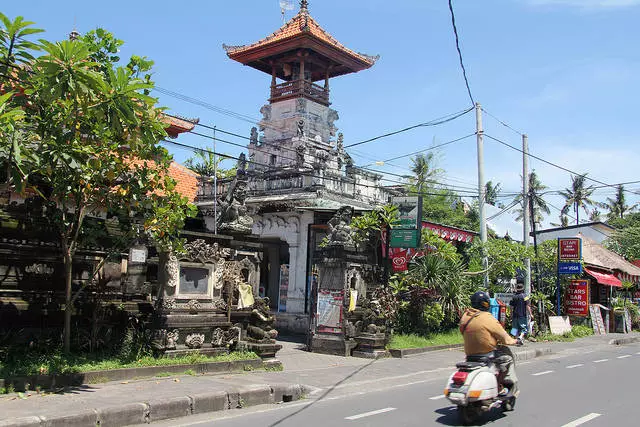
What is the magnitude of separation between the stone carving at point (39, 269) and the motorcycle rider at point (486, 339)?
6.96 metres

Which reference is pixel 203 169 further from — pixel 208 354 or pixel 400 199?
pixel 208 354

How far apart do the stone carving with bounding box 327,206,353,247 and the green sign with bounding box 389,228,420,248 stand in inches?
59.1

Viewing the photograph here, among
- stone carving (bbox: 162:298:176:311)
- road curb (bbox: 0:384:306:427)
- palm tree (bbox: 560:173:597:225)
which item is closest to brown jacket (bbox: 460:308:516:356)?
road curb (bbox: 0:384:306:427)

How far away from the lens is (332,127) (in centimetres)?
2981

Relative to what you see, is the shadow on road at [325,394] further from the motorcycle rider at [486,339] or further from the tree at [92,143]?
the tree at [92,143]

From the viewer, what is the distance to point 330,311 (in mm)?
15375

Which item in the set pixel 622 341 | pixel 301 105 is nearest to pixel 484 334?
pixel 622 341

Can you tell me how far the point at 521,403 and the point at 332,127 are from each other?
22.4 m

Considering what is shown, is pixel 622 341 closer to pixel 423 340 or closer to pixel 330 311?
pixel 423 340

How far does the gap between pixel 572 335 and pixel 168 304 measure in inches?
740

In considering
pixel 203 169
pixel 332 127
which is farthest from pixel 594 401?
pixel 203 169

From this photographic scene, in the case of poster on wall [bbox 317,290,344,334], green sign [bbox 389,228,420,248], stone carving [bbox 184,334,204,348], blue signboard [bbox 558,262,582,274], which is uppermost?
green sign [bbox 389,228,420,248]

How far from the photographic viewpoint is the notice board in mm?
26391

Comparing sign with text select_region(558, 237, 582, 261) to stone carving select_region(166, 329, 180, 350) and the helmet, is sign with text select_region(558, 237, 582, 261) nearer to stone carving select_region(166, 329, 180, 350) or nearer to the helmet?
the helmet
